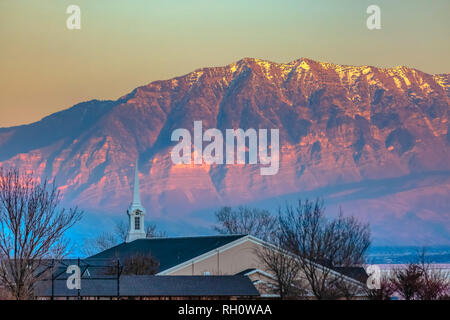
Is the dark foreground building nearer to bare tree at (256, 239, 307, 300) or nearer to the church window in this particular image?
bare tree at (256, 239, 307, 300)

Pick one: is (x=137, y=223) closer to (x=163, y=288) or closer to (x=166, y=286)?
(x=166, y=286)

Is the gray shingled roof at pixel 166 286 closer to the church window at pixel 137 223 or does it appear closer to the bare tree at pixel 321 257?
the bare tree at pixel 321 257

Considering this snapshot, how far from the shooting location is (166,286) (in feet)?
294

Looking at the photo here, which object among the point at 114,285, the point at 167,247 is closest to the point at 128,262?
the point at 167,247

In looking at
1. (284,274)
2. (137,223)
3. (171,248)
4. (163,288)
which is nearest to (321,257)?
(284,274)

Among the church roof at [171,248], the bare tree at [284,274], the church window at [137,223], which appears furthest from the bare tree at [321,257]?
the church window at [137,223]

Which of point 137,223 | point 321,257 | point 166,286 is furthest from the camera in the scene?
point 137,223

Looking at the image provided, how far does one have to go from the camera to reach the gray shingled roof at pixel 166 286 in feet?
276

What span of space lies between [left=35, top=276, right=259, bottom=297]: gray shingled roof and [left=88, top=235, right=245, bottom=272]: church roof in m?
12.8

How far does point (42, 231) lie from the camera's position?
5559 cm

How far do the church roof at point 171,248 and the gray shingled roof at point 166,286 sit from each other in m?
Result: 12.8

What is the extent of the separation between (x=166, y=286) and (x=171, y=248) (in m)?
25.7
